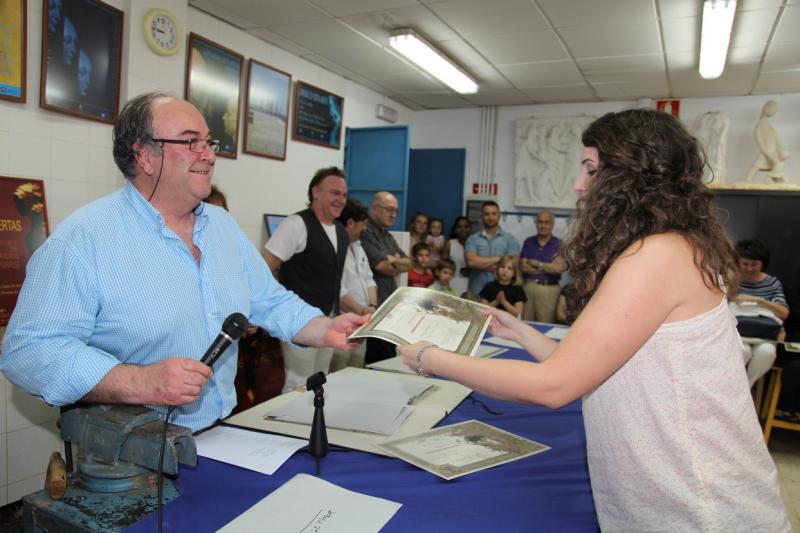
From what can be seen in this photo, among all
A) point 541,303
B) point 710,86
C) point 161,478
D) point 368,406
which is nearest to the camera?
point 161,478

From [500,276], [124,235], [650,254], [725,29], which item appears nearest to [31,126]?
[124,235]

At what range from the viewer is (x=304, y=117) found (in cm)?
568

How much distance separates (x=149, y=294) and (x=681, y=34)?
4.69 m

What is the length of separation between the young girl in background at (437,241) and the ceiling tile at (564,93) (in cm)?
196

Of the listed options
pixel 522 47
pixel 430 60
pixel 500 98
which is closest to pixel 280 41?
pixel 430 60

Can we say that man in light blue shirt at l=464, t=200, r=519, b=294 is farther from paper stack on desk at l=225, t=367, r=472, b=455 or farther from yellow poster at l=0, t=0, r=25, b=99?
yellow poster at l=0, t=0, r=25, b=99

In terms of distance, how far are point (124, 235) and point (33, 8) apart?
253 cm

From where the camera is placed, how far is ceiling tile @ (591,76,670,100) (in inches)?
236

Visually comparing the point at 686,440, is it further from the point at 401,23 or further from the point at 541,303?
the point at 541,303

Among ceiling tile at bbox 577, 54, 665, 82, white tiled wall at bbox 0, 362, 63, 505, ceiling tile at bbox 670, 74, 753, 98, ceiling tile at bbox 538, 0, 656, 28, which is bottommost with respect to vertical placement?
white tiled wall at bbox 0, 362, 63, 505

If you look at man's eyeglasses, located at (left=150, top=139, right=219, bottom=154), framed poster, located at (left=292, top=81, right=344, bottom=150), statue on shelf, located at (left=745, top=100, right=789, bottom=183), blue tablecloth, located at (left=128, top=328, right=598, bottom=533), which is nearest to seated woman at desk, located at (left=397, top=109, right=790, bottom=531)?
blue tablecloth, located at (left=128, top=328, right=598, bottom=533)

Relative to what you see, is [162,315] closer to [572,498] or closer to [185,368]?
[185,368]
